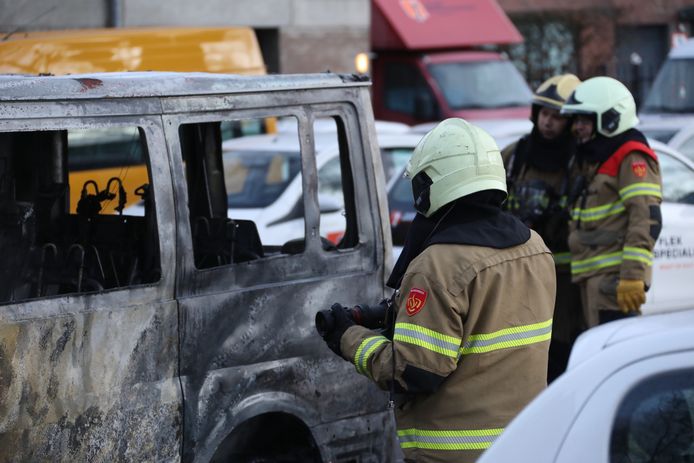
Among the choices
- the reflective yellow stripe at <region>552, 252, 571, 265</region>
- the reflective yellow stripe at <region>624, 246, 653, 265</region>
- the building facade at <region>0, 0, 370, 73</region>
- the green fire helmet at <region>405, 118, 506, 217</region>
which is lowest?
the reflective yellow stripe at <region>552, 252, 571, 265</region>

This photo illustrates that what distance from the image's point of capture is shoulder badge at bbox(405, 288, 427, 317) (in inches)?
134

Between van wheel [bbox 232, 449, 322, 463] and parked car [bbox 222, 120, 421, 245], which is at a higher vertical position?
parked car [bbox 222, 120, 421, 245]

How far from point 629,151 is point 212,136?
2181mm

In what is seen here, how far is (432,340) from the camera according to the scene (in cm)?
339

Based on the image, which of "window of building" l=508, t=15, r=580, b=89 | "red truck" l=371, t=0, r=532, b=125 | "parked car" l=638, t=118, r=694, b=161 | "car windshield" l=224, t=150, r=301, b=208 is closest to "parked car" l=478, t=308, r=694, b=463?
"car windshield" l=224, t=150, r=301, b=208

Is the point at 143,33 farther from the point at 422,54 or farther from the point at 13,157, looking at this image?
the point at 422,54

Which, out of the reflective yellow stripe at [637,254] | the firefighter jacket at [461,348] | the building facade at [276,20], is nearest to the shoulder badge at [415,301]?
the firefighter jacket at [461,348]

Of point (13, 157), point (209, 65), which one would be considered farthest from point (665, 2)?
point (13, 157)

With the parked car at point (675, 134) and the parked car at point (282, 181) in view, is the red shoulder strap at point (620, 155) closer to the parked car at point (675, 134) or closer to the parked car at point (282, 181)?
the parked car at point (282, 181)

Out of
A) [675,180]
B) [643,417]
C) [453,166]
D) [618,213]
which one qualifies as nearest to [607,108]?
[618,213]

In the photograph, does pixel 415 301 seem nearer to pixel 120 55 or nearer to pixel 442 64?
pixel 120 55

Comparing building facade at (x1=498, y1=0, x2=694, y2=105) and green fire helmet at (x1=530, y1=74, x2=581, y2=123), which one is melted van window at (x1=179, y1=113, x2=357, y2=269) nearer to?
green fire helmet at (x1=530, y1=74, x2=581, y2=123)

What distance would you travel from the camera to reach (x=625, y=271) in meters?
5.96

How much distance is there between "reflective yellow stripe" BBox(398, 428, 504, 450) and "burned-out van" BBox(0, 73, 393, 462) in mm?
1083
